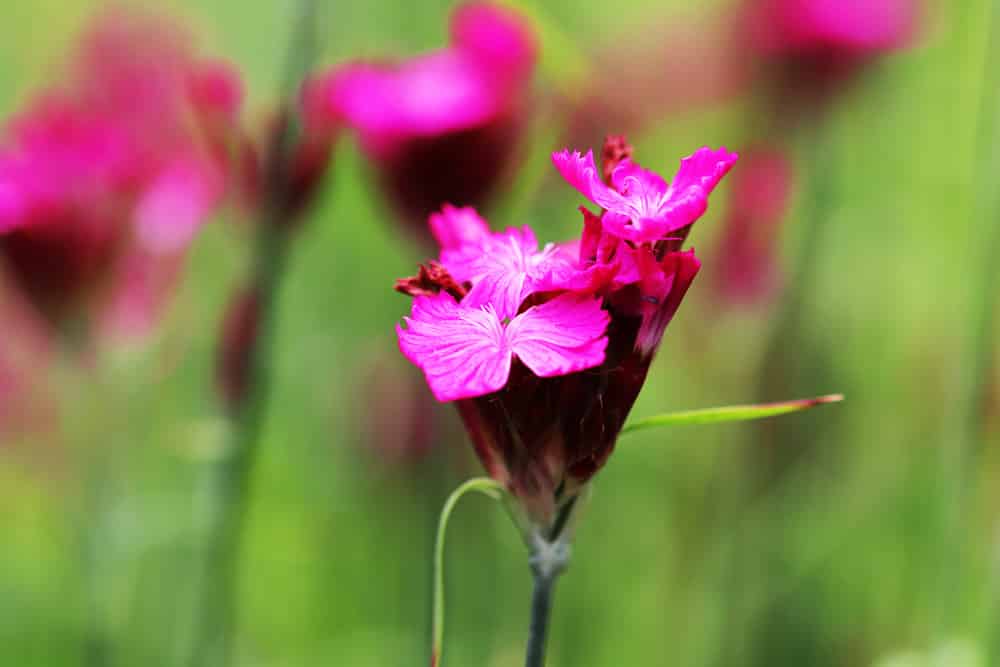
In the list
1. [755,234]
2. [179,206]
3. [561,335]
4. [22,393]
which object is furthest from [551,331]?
[22,393]

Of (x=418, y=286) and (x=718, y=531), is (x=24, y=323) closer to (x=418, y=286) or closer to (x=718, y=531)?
(x=718, y=531)

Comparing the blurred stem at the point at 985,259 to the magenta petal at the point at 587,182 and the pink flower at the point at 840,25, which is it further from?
the pink flower at the point at 840,25

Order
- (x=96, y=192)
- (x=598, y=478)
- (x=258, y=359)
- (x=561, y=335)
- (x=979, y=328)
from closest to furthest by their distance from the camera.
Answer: (x=561, y=335)
(x=979, y=328)
(x=258, y=359)
(x=96, y=192)
(x=598, y=478)

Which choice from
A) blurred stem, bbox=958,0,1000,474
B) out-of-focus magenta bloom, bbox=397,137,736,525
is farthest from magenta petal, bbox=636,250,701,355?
blurred stem, bbox=958,0,1000,474

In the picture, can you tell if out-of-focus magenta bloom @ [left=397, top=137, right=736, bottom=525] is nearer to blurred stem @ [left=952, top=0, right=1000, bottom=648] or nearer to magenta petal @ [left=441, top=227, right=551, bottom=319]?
magenta petal @ [left=441, top=227, right=551, bottom=319]

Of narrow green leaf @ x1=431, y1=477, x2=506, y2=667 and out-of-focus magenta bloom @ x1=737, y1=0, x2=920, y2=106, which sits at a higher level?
out-of-focus magenta bloom @ x1=737, y1=0, x2=920, y2=106

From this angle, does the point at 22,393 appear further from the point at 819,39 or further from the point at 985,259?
the point at 985,259

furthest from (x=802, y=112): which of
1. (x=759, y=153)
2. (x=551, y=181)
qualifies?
(x=551, y=181)
